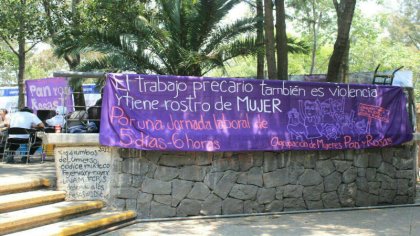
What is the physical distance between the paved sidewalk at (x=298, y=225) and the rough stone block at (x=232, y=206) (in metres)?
0.21

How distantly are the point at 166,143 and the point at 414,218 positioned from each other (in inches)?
168

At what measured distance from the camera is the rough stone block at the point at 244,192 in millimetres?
7996

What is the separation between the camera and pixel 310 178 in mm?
8500

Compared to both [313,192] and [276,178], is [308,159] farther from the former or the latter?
[276,178]

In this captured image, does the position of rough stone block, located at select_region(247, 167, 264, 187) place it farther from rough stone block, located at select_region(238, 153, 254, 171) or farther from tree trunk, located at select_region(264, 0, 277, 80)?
tree trunk, located at select_region(264, 0, 277, 80)

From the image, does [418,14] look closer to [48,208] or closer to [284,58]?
[284,58]

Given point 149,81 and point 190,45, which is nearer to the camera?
point 149,81

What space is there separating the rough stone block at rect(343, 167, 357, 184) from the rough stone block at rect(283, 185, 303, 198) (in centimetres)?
93

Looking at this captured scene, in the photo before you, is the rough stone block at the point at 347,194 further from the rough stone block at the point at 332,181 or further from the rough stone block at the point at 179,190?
the rough stone block at the point at 179,190

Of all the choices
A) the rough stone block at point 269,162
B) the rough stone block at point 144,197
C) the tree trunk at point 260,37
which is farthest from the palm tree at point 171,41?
the rough stone block at point 144,197

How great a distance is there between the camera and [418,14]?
45344 millimetres

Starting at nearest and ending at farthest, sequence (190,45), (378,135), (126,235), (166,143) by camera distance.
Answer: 1. (126,235)
2. (166,143)
3. (378,135)
4. (190,45)

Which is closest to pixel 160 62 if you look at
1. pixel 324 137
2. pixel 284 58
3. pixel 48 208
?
pixel 284 58

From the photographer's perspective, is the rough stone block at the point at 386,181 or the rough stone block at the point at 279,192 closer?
the rough stone block at the point at 279,192
